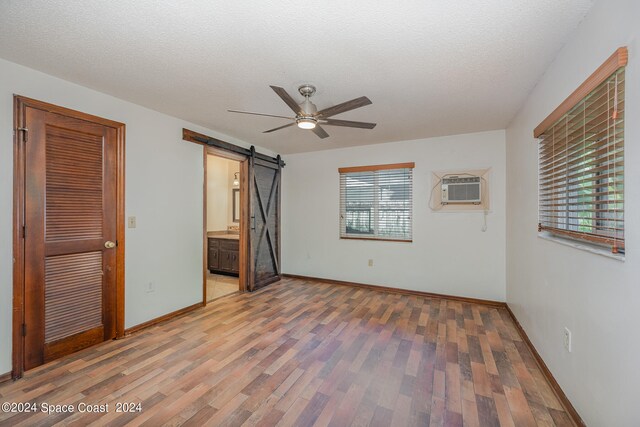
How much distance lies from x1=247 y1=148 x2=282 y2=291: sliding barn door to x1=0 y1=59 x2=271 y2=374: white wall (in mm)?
964

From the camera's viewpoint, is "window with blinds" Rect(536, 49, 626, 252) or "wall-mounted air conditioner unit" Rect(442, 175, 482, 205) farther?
"wall-mounted air conditioner unit" Rect(442, 175, 482, 205)

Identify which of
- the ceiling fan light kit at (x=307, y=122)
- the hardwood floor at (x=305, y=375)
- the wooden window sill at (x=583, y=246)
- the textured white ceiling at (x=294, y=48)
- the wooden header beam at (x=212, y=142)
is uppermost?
the textured white ceiling at (x=294, y=48)

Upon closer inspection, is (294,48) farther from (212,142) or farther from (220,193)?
(220,193)

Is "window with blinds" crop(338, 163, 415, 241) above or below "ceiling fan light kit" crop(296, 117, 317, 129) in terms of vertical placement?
below

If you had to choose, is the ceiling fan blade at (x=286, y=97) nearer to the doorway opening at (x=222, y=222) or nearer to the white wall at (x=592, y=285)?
the white wall at (x=592, y=285)

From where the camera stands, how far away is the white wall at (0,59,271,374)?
2.15m

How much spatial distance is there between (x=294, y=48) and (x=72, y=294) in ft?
9.67

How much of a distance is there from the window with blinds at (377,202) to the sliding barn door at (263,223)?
4.30 feet

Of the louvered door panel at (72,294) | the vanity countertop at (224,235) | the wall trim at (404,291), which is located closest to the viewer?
the louvered door panel at (72,294)

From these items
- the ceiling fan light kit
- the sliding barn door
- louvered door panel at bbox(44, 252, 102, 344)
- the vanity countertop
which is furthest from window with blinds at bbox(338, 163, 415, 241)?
louvered door panel at bbox(44, 252, 102, 344)

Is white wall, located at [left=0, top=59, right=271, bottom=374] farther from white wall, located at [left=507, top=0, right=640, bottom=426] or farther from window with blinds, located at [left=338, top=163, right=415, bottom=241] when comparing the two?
white wall, located at [left=507, top=0, right=640, bottom=426]

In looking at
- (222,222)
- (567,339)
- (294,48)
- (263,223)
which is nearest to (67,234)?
(294,48)

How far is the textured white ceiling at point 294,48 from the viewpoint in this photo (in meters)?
1.59

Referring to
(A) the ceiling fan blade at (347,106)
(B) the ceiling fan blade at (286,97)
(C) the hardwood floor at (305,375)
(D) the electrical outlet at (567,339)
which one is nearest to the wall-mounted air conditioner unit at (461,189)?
(C) the hardwood floor at (305,375)
